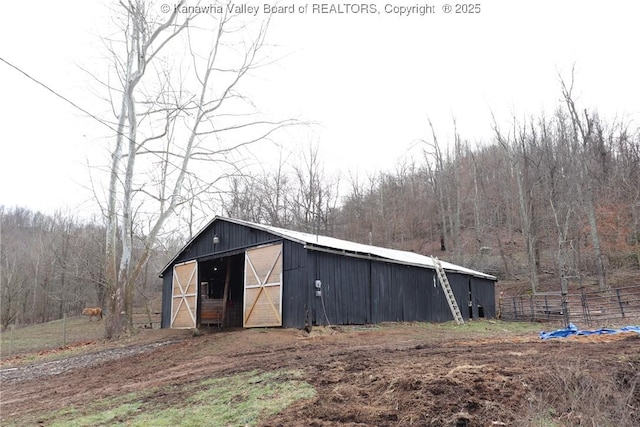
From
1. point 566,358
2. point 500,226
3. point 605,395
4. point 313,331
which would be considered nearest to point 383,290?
point 313,331

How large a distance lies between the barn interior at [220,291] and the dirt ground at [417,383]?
24.1 ft

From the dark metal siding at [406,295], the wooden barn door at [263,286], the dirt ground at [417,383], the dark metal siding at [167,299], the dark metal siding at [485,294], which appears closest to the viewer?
the dirt ground at [417,383]

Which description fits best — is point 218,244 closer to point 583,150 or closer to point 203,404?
point 203,404

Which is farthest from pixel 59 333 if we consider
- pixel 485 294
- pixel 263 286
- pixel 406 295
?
pixel 485 294

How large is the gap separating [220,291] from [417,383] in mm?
16391

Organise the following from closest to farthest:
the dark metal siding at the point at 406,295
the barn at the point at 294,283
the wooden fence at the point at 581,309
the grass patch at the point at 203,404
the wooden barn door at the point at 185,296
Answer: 1. the grass patch at the point at 203,404
2. the barn at the point at 294,283
3. the dark metal siding at the point at 406,295
4. the wooden fence at the point at 581,309
5. the wooden barn door at the point at 185,296

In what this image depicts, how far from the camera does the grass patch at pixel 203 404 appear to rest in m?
5.16

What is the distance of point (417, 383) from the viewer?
196 inches

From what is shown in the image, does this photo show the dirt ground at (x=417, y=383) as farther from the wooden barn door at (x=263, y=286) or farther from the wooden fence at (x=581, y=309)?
the wooden fence at (x=581, y=309)

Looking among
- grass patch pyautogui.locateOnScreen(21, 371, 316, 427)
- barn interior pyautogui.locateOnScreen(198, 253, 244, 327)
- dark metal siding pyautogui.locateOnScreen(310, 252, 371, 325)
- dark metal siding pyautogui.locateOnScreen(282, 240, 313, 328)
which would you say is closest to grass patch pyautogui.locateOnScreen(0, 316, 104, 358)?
barn interior pyautogui.locateOnScreen(198, 253, 244, 327)

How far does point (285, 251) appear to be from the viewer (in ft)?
45.9

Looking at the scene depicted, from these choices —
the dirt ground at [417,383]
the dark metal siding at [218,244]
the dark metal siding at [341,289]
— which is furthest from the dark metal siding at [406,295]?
the dirt ground at [417,383]

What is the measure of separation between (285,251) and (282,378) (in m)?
7.68

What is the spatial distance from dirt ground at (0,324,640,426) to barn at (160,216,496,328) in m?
2.78
